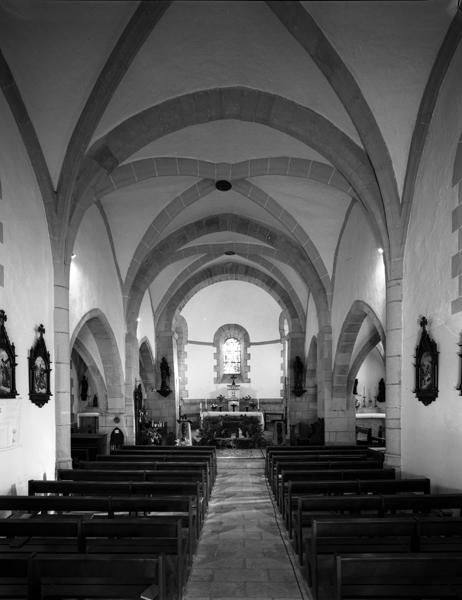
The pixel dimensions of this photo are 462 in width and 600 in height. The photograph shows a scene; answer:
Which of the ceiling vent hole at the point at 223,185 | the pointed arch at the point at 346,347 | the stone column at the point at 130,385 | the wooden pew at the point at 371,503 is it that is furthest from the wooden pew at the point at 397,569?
the stone column at the point at 130,385

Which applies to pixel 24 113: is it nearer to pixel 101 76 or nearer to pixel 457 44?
pixel 101 76

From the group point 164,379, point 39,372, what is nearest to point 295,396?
point 164,379

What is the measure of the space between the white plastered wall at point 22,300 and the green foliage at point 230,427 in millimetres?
11733

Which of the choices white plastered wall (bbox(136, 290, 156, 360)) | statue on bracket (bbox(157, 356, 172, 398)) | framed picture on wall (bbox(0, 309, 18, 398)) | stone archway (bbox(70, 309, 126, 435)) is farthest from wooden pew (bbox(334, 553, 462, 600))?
statue on bracket (bbox(157, 356, 172, 398))

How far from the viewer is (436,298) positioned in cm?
784

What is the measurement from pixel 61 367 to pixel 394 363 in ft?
19.3

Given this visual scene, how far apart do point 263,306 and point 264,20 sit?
67.6 feet

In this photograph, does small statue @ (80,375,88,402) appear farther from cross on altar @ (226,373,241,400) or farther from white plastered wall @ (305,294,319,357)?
white plastered wall @ (305,294,319,357)

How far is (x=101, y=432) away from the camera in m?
16.3

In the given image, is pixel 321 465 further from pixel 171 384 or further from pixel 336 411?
pixel 171 384

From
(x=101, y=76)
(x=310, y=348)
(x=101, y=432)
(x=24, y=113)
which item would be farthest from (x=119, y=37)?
(x=310, y=348)

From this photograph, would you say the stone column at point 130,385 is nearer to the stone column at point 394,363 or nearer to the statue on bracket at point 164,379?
the statue on bracket at point 164,379

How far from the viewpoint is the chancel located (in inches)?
205

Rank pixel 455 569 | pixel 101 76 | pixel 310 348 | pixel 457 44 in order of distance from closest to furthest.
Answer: pixel 455 569
pixel 457 44
pixel 101 76
pixel 310 348
